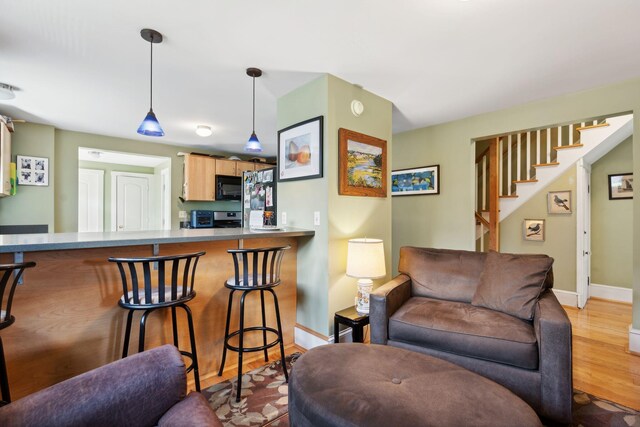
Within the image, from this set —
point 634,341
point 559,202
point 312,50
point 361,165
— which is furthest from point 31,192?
point 559,202

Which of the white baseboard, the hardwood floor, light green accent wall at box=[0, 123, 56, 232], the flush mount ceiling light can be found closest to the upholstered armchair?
the hardwood floor

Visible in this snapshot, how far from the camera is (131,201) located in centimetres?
607

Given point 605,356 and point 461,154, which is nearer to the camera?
point 605,356

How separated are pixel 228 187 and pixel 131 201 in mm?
2315

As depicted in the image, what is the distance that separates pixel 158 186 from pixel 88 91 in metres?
3.51

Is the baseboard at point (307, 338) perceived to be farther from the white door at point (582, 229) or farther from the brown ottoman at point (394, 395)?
the white door at point (582, 229)

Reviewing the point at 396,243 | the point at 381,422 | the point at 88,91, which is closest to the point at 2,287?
the point at 381,422

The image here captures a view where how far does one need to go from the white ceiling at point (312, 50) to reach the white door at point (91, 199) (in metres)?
2.59

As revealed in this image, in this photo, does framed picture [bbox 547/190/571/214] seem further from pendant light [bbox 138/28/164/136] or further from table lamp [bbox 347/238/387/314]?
pendant light [bbox 138/28/164/136]

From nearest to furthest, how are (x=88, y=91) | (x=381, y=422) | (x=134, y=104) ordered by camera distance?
1. (x=381, y=422)
2. (x=88, y=91)
3. (x=134, y=104)

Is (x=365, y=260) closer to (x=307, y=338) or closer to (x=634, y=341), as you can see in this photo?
(x=307, y=338)

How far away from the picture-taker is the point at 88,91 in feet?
9.53

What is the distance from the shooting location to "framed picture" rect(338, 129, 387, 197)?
8.39ft

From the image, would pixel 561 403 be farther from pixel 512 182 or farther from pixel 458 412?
pixel 512 182
